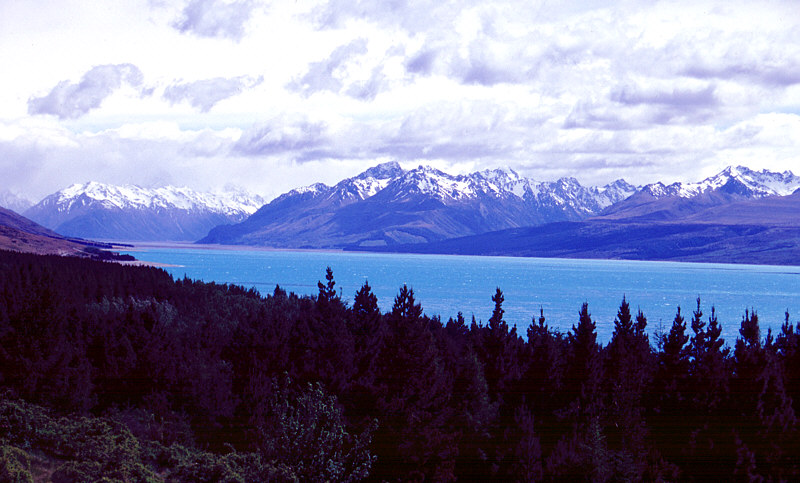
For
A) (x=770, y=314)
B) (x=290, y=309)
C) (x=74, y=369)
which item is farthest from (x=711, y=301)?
(x=74, y=369)

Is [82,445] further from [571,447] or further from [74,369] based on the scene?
[571,447]

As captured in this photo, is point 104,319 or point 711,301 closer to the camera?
point 104,319

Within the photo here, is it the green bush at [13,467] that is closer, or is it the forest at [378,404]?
the green bush at [13,467]

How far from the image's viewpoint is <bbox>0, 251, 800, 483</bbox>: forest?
3128 centimetres

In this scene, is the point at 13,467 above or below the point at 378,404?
above

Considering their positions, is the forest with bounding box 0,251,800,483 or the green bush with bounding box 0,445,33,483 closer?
the green bush with bounding box 0,445,33,483

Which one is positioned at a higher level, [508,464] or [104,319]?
[104,319]

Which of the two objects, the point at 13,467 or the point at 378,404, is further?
the point at 378,404

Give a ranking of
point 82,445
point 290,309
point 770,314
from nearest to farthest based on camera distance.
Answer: point 82,445, point 290,309, point 770,314

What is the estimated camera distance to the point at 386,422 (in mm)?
39406

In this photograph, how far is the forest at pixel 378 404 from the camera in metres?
31.3

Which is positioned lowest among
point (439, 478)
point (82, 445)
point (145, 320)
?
point (439, 478)

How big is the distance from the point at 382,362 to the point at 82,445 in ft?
60.6

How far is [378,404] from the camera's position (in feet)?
130
